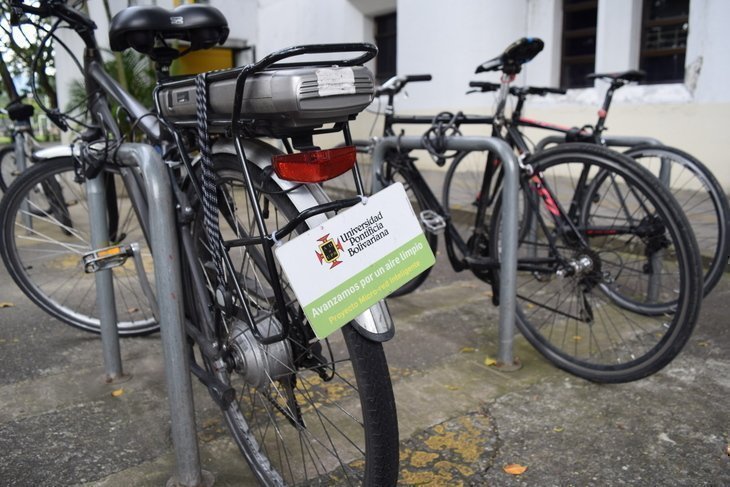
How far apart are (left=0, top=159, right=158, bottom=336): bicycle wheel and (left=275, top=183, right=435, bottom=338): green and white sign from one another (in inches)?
61.8

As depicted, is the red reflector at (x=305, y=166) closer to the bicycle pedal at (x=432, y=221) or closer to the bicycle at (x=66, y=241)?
the bicycle at (x=66, y=241)

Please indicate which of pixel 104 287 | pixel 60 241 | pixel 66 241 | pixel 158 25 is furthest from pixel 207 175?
pixel 66 241

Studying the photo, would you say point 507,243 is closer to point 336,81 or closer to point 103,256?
point 336,81

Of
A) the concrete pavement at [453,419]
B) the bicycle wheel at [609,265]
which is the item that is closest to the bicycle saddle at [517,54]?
the bicycle wheel at [609,265]

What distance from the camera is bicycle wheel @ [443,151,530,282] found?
11.1ft

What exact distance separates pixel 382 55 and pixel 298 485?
9.68 meters

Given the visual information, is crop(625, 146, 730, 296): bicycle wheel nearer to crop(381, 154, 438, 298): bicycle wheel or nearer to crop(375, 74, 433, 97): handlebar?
crop(381, 154, 438, 298): bicycle wheel

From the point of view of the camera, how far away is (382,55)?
35.9 feet

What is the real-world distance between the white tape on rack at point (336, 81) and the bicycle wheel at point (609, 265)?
4.73 feet

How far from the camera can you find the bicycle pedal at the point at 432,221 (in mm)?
3386

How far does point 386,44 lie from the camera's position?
35.5 ft

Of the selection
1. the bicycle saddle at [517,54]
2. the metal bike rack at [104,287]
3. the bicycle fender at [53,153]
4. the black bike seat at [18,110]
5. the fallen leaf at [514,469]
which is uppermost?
the bicycle saddle at [517,54]

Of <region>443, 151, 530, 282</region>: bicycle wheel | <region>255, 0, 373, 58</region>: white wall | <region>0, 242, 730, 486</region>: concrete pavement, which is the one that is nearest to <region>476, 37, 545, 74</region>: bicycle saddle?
<region>443, 151, 530, 282</region>: bicycle wheel

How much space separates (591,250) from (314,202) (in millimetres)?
1659
